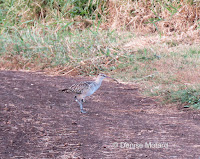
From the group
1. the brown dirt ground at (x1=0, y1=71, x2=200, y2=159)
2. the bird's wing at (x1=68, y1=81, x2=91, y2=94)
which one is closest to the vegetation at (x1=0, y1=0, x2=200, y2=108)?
the brown dirt ground at (x1=0, y1=71, x2=200, y2=159)

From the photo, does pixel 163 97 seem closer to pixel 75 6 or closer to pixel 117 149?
pixel 117 149

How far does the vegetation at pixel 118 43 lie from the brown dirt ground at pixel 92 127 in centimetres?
77

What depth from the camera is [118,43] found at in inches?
438

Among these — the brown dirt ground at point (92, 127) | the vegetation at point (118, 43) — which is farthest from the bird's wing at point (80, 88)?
the vegetation at point (118, 43)

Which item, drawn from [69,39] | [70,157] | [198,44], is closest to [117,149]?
[70,157]

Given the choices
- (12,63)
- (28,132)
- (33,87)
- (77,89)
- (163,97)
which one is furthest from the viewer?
(12,63)

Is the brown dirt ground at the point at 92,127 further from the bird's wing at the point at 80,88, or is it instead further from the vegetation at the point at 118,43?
the vegetation at the point at 118,43

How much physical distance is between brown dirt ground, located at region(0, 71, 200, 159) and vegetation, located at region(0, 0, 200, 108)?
2.53 feet

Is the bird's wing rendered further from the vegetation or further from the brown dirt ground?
the vegetation

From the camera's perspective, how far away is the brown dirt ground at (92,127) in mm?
4113

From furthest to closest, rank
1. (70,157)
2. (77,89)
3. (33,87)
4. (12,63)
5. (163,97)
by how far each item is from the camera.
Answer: (12,63) < (33,87) < (163,97) < (77,89) < (70,157)

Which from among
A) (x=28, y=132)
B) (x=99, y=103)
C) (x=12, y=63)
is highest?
(x=28, y=132)

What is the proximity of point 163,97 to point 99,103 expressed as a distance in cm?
119

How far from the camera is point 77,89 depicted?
18.8ft
